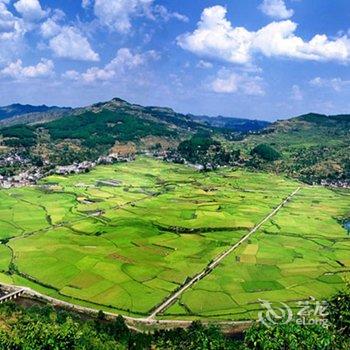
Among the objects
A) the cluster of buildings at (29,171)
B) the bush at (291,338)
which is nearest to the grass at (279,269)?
the bush at (291,338)

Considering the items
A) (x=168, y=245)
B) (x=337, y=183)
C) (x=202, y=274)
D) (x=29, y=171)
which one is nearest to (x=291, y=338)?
(x=202, y=274)

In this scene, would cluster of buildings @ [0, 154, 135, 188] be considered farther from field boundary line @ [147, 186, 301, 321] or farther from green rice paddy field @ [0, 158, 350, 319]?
field boundary line @ [147, 186, 301, 321]

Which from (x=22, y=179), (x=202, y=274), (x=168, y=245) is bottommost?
(x=202, y=274)

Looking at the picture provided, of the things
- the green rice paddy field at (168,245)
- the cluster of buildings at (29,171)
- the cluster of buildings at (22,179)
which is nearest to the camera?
the green rice paddy field at (168,245)

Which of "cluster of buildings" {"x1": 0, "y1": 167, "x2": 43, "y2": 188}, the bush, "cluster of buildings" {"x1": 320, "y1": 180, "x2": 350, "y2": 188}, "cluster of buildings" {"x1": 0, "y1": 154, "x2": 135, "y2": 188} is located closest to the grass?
the bush

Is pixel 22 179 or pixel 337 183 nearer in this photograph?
pixel 22 179

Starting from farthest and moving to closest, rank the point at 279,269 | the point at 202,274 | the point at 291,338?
the point at 279,269 → the point at 202,274 → the point at 291,338

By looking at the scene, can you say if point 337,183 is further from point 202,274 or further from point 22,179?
point 202,274

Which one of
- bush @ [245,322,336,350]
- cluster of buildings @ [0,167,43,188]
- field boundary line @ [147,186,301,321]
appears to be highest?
bush @ [245,322,336,350]

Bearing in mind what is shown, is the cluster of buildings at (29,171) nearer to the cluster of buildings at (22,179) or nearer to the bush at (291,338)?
Answer: the cluster of buildings at (22,179)
